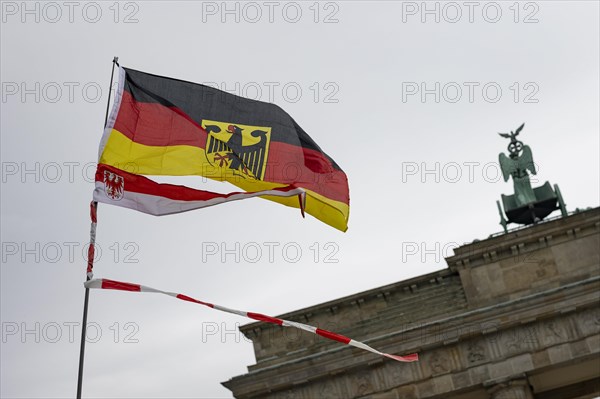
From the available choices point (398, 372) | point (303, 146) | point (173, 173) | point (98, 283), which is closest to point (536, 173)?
point (398, 372)

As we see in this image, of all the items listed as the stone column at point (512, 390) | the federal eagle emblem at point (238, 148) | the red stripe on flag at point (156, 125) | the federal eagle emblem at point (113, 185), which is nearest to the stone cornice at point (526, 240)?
the stone column at point (512, 390)

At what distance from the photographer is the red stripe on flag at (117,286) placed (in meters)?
10.6

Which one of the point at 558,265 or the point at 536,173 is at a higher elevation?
the point at 536,173

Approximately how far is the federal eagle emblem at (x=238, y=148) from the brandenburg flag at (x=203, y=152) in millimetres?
16

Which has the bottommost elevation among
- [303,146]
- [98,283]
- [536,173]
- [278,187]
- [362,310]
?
[98,283]

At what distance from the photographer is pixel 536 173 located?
31875mm

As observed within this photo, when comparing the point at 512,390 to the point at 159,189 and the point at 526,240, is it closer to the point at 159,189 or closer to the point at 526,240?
the point at 526,240

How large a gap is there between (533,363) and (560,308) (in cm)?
187

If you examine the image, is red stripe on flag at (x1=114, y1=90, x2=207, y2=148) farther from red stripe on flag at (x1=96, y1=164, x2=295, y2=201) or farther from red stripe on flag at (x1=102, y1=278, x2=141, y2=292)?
red stripe on flag at (x1=102, y1=278, x2=141, y2=292)

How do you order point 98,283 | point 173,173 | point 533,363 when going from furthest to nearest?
1. point 533,363
2. point 173,173
3. point 98,283

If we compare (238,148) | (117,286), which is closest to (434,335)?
(238,148)

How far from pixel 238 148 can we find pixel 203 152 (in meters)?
0.63

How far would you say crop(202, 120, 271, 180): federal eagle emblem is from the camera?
13234 millimetres

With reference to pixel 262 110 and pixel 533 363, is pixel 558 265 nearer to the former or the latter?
pixel 533 363
